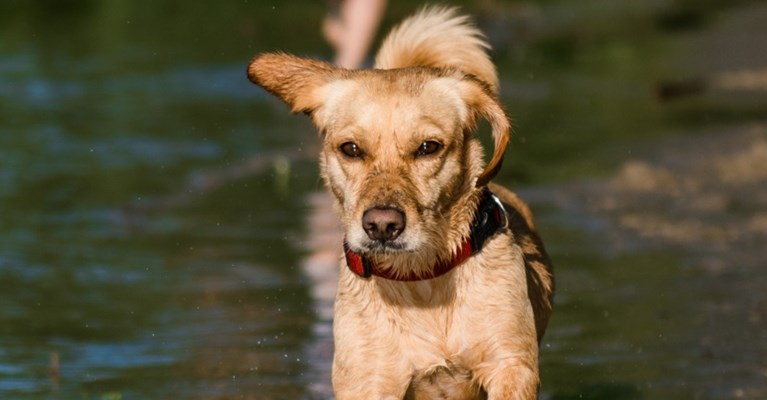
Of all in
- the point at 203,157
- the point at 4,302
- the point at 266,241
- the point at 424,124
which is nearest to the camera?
the point at 424,124

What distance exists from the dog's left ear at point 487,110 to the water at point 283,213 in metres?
1.55

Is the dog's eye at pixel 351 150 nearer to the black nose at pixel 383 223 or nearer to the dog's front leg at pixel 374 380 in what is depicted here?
the black nose at pixel 383 223

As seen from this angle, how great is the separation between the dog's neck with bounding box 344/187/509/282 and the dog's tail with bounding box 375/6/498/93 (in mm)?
699

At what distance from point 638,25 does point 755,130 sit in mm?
8288

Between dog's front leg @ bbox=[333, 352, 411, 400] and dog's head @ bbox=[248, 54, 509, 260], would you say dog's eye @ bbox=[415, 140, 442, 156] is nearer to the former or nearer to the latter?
dog's head @ bbox=[248, 54, 509, 260]

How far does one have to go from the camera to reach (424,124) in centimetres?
522

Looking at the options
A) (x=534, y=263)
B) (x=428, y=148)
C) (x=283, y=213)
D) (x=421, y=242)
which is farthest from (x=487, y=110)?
(x=283, y=213)

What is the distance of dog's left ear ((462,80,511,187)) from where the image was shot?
5.19m

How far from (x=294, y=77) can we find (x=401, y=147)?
2.10 ft

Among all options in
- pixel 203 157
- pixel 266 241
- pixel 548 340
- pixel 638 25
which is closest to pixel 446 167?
pixel 548 340

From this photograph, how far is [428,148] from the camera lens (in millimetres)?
5227

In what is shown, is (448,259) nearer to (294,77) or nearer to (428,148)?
(428,148)

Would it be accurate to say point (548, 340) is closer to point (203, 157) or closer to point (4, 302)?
point (4, 302)

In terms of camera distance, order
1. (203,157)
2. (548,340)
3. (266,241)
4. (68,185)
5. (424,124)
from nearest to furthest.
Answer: (424,124) → (548,340) → (266,241) → (68,185) → (203,157)
